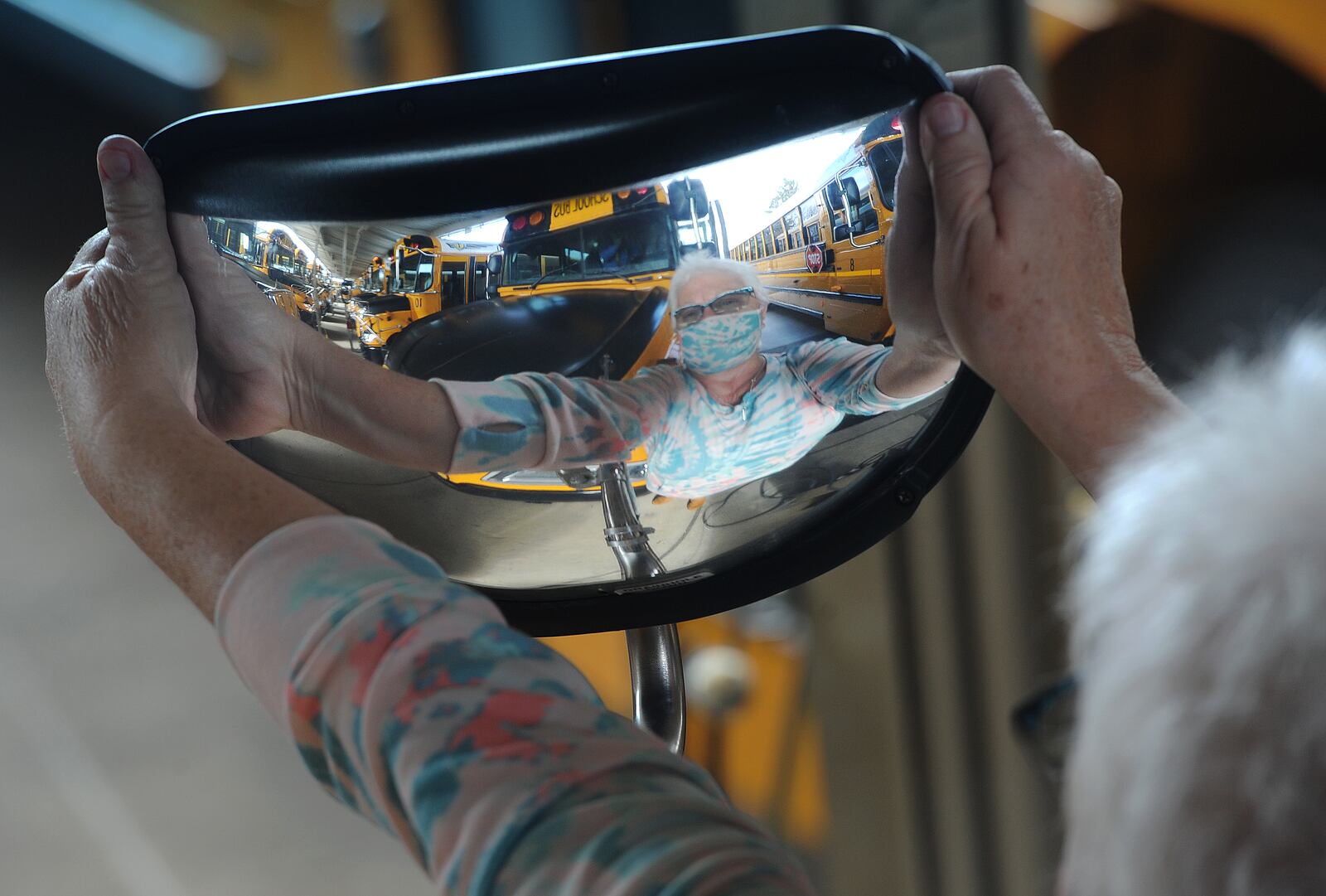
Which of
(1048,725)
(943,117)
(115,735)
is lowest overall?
(115,735)

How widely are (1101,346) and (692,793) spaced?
245mm

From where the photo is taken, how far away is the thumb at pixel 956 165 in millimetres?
377

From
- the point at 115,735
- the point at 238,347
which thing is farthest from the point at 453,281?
the point at 115,735

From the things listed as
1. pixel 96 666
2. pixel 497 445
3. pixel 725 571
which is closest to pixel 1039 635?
pixel 725 571

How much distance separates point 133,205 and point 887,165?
0.88 ft

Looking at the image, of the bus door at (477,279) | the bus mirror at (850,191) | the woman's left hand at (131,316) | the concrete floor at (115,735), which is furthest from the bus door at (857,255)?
the concrete floor at (115,735)

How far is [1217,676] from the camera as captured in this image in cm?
21

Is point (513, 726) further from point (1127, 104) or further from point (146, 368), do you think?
point (1127, 104)

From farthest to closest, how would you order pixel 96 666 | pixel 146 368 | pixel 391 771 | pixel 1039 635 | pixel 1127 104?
1. pixel 96 666
2. pixel 1039 635
3. pixel 1127 104
4. pixel 146 368
5. pixel 391 771

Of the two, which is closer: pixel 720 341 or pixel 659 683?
pixel 720 341

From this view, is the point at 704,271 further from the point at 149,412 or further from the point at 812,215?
the point at 149,412

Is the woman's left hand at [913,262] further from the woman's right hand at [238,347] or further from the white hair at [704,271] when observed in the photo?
the woman's right hand at [238,347]

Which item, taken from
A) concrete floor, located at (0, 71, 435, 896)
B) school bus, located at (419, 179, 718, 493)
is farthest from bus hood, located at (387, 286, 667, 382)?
concrete floor, located at (0, 71, 435, 896)

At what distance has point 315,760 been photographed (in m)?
0.33
